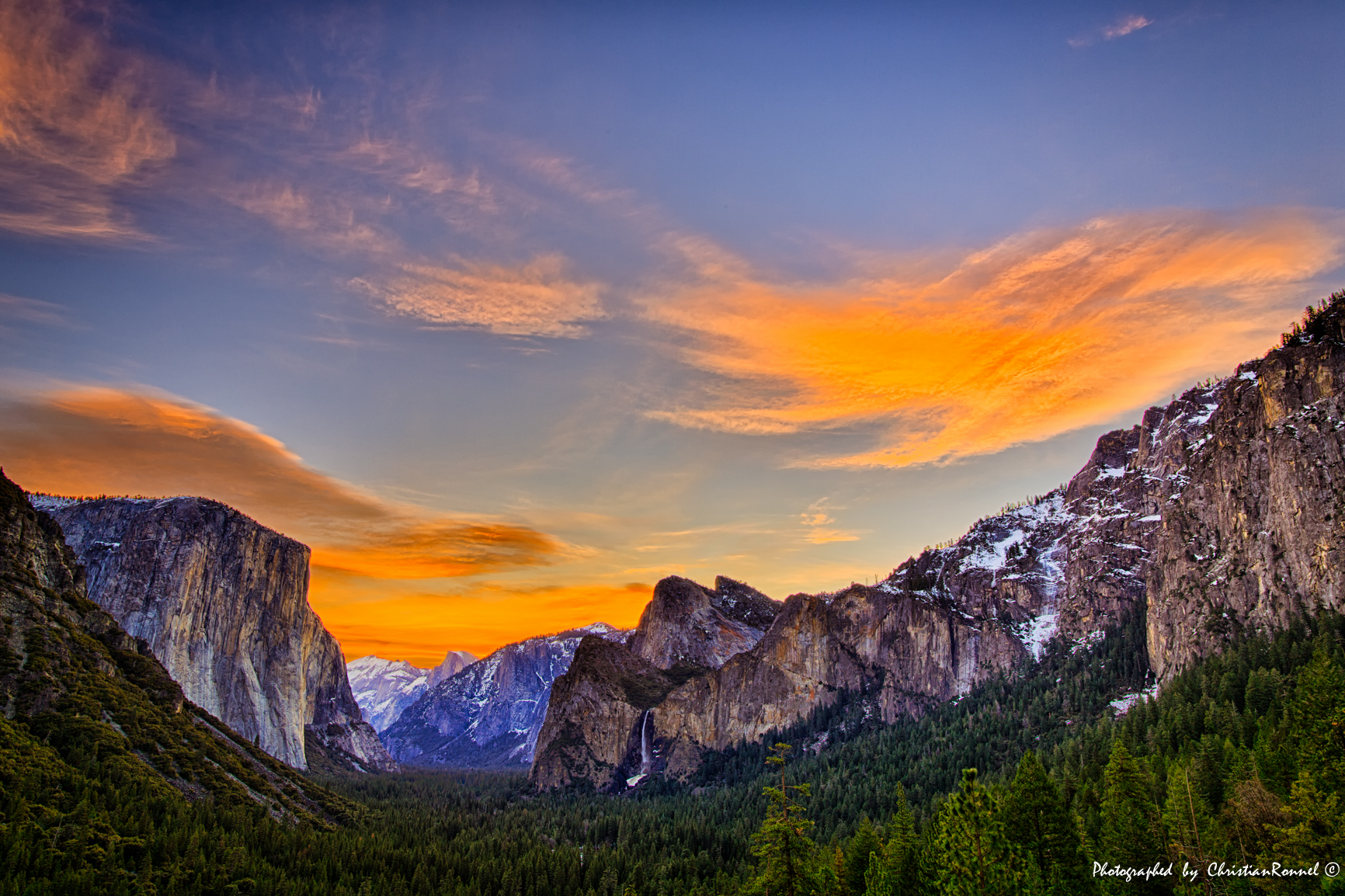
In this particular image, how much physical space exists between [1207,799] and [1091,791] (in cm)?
1345

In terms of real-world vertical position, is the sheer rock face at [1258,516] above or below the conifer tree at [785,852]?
above

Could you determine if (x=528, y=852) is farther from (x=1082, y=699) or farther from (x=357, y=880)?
(x=1082, y=699)

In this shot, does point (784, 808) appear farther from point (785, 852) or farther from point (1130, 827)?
point (1130, 827)

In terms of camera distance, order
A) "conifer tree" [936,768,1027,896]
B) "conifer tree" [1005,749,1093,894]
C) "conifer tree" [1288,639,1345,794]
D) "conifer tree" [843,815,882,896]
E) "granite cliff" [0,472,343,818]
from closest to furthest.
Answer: "conifer tree" [936,768,1027,896]
"conifer tree" [1005,749,1093,894]
"conifer tree" [1288,639,1345,794]
"conifer tree" [843,815,882,896]
"granite cliff" [0,472,343,818]

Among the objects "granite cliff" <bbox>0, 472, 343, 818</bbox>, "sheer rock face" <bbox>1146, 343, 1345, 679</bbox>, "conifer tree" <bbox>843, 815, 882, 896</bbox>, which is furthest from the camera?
"sheer rock face" <bbox>1146, 343, 1345, 679</bbox>

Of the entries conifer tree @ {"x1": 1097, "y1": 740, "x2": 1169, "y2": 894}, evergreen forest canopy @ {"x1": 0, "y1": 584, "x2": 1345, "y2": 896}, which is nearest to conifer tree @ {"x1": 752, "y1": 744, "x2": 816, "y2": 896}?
evergreen forest canopy @ {"x1": 0, "y1": 584, "x2": 1345, "y2": 896}

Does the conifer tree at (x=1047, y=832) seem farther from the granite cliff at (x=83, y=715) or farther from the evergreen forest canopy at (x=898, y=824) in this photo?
the granite cliff at (x=83, y=715)

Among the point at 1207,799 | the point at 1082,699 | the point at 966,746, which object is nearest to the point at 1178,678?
the point at 1082,699

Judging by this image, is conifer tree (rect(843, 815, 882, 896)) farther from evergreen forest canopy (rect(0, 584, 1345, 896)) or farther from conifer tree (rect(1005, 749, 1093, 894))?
conifer tree (rect(1005, 749, 1093, 894))

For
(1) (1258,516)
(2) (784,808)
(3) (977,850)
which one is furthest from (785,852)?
(1) (1258,516)

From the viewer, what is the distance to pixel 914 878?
228ft

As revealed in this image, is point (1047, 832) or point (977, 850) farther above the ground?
point (977, 850)

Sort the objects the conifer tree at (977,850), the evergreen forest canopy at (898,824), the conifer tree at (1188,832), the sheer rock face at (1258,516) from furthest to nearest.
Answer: the sheer rock face at (1258,516) → the conifer tree at (1188,832) → the evergreen forest canopy at (898,824) → the conifer tree at (977,850)

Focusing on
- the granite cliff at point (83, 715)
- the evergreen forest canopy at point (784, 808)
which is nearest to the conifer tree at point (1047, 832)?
the evergreen forest canopy at point (784, 808)
